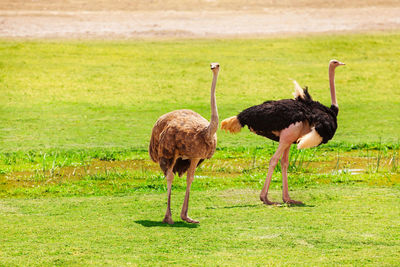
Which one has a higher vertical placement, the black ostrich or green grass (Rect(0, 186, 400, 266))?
the black ostrich

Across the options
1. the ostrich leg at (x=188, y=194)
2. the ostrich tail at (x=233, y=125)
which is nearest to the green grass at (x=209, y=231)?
the ostrich leg at (x=188, y=194)

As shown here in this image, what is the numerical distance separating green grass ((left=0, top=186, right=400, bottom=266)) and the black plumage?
100 cm

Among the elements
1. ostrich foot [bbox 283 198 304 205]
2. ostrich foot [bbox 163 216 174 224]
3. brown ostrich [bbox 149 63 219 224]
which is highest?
brown ostrich [bbox 149 63 219 224]

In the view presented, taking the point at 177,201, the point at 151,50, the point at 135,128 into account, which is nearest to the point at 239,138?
the point at 135,128

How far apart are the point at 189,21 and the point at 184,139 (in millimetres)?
23554

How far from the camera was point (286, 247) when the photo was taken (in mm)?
7871

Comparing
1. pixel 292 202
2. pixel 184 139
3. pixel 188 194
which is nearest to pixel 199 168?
pixel 292 202

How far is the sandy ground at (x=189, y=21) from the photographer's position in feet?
94.4

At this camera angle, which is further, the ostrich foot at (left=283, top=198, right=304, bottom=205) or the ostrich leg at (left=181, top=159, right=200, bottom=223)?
the ostrich foot at (left=283, top=198, right=304, bottom=205)

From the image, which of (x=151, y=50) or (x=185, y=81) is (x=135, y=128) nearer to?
(x=185, y=81)

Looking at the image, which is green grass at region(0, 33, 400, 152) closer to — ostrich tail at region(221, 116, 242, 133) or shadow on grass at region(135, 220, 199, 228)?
ostrich tail at region(221, 116, 242, 133)

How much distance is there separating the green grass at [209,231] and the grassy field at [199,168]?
0.9 inches

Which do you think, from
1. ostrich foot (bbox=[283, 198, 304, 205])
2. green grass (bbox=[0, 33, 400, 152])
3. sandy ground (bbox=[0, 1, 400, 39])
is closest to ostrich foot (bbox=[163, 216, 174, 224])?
ostrich foot (bbox=[283, 198, 304, 205])

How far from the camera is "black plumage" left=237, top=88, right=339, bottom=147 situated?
10173 millimetres
